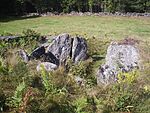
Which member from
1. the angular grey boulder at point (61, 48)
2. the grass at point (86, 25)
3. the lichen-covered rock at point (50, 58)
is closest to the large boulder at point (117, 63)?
the angular grey boulder at point (61, 48)

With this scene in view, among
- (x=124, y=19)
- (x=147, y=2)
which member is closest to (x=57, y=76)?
(x=124, y=19)

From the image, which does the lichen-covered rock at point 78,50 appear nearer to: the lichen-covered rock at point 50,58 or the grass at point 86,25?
the lichen-covered rock at point 50,58

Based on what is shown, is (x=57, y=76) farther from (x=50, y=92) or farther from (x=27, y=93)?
(x=27, y=93)

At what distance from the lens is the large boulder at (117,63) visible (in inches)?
474

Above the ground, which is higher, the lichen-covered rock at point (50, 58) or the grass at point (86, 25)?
the lichen-covered rock at point (50, 58)

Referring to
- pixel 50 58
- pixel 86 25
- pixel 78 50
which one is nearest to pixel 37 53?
pixel 50 58

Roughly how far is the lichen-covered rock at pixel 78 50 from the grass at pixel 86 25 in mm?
8074

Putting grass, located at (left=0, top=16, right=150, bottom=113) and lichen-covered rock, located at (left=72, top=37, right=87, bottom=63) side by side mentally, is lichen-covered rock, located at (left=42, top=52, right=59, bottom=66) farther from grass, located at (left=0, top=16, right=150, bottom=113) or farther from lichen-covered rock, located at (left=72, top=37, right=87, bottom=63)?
lichen-covered rock, located at (left=72, top=37, right=87, bottom=63)

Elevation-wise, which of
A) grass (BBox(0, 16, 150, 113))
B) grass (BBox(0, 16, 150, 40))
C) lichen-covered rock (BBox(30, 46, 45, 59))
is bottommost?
grass (BBox(0, 16, 150, 40))

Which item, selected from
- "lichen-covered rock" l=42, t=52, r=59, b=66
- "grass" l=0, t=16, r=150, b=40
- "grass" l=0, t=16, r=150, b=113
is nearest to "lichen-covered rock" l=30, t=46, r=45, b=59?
"lichen-covered rock" l=42, t=52, r=59, b=66

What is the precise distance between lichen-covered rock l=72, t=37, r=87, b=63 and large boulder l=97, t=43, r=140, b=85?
1301mm

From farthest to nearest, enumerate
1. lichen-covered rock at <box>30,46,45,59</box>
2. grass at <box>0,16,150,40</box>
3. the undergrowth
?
grass at <box>0,16,150,40</box> < lichen-covered rock at <box>30,46,45,59</box> < the undergrowth

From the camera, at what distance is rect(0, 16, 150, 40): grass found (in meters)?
26.0

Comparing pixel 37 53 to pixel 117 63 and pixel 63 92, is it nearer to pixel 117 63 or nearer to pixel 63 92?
pixel 117 63
